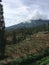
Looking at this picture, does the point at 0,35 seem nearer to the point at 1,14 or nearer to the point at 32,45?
the point at 1,14

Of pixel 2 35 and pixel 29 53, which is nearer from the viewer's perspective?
pixel 29 53

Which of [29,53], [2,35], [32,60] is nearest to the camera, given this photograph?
[32,60]

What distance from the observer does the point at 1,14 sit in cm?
3419

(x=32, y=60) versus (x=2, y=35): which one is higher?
(x=2, y=35)

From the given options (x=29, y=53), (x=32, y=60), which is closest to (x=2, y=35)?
(x=29, y=53)

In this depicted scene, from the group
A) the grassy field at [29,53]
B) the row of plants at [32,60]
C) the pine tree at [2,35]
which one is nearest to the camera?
the row of plants at [32,60]

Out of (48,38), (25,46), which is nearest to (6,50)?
(25,46)

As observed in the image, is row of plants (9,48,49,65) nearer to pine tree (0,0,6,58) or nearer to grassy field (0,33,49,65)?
grassy field (0,33,49,65)

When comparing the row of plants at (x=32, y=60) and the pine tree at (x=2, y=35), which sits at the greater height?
the pine tree at (x=2, y=35)

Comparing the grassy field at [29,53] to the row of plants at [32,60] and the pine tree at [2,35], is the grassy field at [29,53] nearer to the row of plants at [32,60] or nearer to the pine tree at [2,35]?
the row of plants at [32,60]

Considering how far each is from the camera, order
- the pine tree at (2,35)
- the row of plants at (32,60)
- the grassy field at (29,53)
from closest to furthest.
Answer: the row of plants at (32,60), the grassy field at (29,53), the pine tree at (2,35)

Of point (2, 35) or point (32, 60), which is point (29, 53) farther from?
point (2, 35)

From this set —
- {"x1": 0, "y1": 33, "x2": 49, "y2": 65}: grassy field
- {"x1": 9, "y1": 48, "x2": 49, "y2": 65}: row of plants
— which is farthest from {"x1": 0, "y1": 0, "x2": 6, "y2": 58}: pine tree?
{"x1": 9, "y1": 48, "x2": 49, "y2": 65}: row of plants

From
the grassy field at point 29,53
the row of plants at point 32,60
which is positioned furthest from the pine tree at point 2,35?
the row of plants at point 32,60
